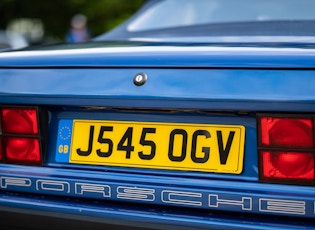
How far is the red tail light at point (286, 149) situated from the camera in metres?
2.14

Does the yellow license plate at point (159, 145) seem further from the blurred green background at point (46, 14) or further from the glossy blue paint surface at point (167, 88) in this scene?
the blurred green background at point (46, 14)

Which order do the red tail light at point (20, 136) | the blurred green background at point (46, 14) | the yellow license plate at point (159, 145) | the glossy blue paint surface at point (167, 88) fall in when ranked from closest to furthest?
the glossy blue paint surface at point (167, 88)
the yellow license plate at point (159, 145)
the red tail light at point (20, 136)
the blurred green background at point (46, 14)

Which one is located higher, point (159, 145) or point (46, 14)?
point (46, 14)

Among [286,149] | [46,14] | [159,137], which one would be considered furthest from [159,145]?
[46,14]

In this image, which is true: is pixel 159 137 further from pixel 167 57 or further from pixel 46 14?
pixel 46 14

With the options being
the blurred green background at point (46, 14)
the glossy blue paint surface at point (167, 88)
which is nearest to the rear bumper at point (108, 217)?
the glossy blue paint surface at point (167, 88)

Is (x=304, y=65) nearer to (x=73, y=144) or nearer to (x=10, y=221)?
(x=73, y=144)

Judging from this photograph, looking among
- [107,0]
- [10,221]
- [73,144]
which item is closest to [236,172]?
[73,144]

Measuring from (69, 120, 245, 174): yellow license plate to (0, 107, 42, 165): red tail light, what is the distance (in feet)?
0.52

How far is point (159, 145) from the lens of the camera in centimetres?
232

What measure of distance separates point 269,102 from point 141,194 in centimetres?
58

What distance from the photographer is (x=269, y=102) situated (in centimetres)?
213

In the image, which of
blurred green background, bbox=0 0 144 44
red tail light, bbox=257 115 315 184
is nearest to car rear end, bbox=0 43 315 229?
red tail light, bbox=257 115 315 184

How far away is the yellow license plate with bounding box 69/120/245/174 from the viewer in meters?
2.24
